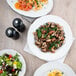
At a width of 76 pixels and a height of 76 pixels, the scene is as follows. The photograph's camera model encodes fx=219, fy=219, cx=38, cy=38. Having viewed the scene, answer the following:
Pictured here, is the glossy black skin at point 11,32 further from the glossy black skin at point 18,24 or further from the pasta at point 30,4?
the pasta at point 30,4

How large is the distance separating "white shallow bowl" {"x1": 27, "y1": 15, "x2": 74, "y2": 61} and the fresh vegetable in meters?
0.02

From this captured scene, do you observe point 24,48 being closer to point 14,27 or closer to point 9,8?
point 14,27

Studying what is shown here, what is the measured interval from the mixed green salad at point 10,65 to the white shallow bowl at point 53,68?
0.38 feet

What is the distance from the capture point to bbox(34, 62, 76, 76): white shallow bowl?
1.19 meters

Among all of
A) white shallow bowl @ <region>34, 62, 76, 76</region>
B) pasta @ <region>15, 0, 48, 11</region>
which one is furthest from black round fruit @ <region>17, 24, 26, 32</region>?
white shallow bowl @ <region>34, 62, 76, 76</region>

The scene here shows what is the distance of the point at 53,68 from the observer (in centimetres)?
121

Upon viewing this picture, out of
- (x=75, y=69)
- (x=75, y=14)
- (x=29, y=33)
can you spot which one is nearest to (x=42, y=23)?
(x=29, y=33)

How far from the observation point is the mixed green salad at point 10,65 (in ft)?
4.05

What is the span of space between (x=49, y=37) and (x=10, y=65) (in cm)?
28

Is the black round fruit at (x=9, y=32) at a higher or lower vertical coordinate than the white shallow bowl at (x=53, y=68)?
higher

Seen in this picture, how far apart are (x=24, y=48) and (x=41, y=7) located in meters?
0.26

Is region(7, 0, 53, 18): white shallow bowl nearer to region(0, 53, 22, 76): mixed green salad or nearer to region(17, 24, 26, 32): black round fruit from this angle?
region(17, 24, 26, 32): black round fruit

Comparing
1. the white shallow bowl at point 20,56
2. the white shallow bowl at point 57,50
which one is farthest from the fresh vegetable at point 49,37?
the white shallow bowl at point 20,56

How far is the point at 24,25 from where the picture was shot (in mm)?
1297
